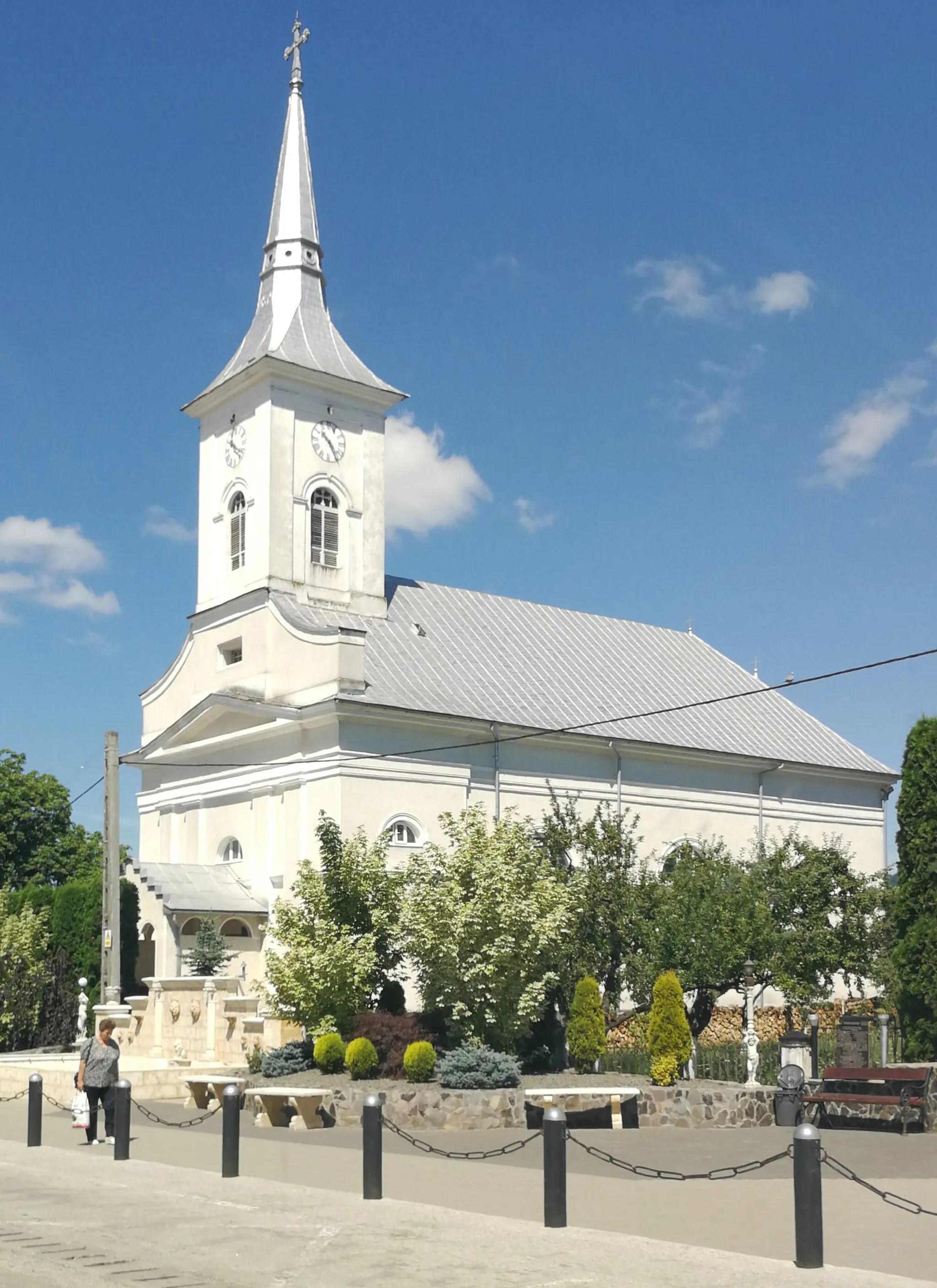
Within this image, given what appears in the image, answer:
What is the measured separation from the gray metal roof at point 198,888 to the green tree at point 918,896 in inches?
706

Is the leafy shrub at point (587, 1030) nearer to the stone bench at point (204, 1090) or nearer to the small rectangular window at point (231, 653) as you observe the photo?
the stone bench at point (204, 1090)

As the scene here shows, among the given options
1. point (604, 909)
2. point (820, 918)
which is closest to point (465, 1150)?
point (604, 909)

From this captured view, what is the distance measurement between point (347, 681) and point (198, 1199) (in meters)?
24.2

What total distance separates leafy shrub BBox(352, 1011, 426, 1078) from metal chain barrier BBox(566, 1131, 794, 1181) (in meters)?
5.63

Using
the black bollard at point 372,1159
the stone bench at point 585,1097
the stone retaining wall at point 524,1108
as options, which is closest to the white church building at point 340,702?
the stone retaining wall at point 524,1108

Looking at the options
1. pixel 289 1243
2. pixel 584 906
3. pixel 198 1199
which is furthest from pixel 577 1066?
pixel 289 1243

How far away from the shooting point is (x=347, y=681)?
37.3 metres

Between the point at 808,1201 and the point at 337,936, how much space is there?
50.7ft

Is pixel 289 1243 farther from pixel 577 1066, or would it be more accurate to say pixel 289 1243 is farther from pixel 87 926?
pixel 87 926

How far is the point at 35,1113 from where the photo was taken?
18.6m

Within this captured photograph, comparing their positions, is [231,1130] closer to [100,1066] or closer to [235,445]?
[100,1066]

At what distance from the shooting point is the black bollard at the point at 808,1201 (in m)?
10.2

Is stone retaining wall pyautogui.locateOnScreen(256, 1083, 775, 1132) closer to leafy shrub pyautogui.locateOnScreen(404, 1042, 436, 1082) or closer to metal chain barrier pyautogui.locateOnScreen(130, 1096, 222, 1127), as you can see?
leafy shrub pyautogui.locateOnScreen(404, 1042, 436, 1082)

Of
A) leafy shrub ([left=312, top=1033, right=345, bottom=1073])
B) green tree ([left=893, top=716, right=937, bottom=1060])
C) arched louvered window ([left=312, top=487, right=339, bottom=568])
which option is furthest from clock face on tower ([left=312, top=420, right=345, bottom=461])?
leafy shrub ([left=312, top=1033, right=345, bottom=1073])
